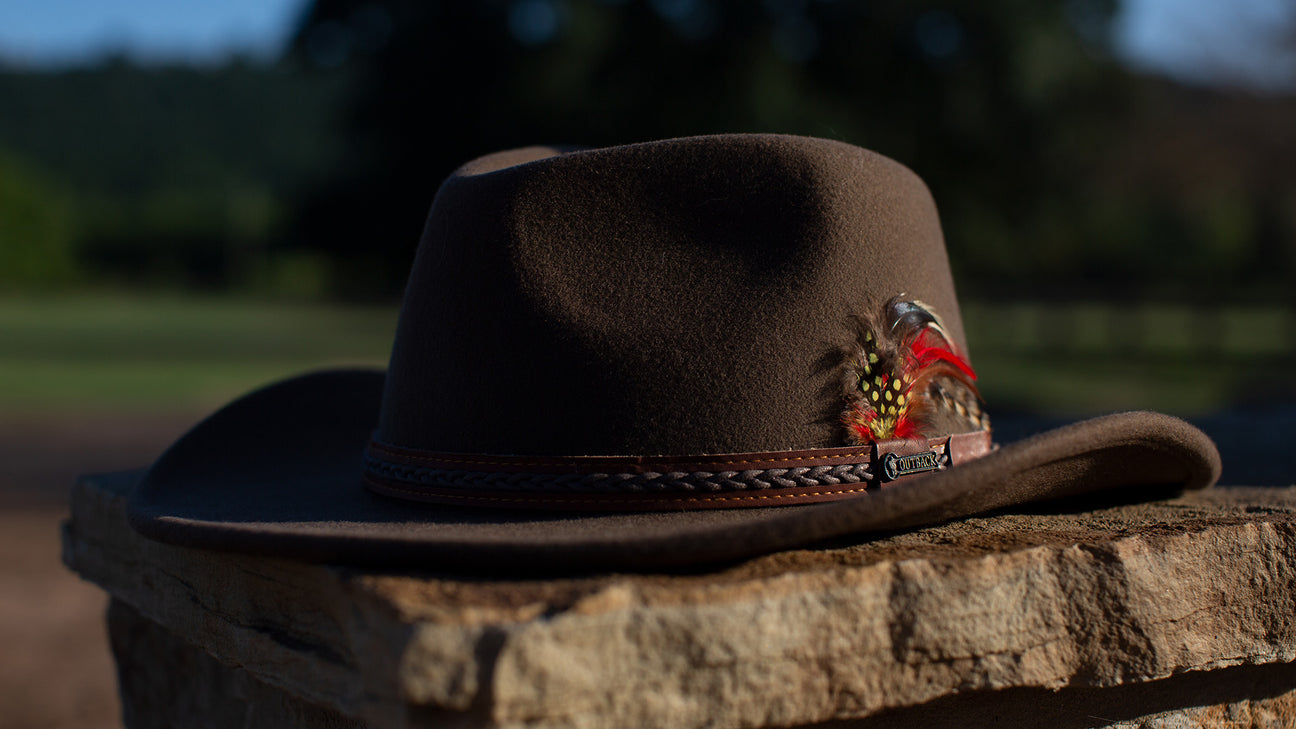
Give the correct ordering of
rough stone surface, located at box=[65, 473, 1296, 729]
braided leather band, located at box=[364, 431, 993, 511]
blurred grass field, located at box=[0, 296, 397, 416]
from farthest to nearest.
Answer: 1. blurred grass field, located at box=[0, 296, 397, 416]
2. braided leather band, located at box=[364, 431, 993, 511]
3. rough stone surface, located at box=[65, 473, 1296, 729]

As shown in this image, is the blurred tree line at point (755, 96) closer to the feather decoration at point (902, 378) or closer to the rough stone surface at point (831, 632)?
the feather decoration at point (902, 378)

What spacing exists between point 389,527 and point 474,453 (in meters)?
0.17

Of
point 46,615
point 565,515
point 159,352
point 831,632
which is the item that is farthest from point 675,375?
point 159,352

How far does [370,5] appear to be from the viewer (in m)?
10.3

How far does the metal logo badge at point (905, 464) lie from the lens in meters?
1.37

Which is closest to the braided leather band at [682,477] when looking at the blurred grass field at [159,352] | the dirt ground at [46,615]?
the dirt ground at [46,615]

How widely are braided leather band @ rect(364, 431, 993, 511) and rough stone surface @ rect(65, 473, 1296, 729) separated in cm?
9

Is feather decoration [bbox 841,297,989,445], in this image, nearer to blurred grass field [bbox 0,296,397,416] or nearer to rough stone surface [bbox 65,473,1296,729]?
rough stone surface [bbox 65,473,1296,729]

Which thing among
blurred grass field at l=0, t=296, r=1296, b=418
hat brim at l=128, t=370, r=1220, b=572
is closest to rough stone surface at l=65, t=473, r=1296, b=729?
hat brim at l=128, t=370, r=1220, b=572

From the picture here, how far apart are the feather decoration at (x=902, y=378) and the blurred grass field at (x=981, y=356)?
7322 mm

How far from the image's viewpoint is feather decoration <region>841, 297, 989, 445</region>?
1388 millimetres

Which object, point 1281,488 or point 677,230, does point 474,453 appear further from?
point 1281,488

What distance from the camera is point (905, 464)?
1.38m

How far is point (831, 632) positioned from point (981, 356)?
72.6ft
